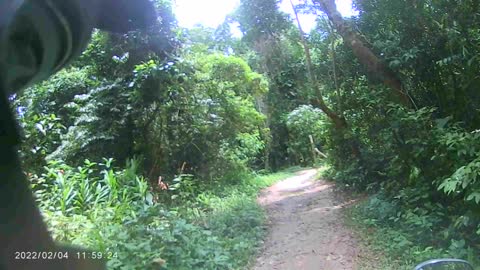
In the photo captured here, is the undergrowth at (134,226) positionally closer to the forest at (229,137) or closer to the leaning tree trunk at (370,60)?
the forest at (229,137)

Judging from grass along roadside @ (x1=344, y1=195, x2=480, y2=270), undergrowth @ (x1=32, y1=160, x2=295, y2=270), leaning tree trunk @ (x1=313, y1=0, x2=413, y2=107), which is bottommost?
grass along roadside @ (x1=344, y1=195, x2=480, y2=270)

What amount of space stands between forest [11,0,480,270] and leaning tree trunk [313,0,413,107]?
3cm

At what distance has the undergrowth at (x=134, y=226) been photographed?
15.2 ft

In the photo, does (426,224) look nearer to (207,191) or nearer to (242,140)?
(207,191)

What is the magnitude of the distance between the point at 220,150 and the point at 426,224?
7128 mm

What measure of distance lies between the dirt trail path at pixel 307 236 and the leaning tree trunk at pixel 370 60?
2.43 meters

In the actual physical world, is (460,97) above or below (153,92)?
below

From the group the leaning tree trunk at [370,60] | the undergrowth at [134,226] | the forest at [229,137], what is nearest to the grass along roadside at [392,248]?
the forest at [229,137]

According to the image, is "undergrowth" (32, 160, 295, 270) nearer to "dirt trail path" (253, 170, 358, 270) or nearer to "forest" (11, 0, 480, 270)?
"forest" (11, 0, 480, 270)

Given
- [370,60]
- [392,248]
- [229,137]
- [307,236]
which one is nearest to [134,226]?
[307,236]

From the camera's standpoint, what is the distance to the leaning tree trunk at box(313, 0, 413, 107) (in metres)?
7.31

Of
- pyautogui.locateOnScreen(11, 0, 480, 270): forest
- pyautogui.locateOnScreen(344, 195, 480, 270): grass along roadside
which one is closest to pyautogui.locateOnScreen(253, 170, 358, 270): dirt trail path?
pyautogui.locateOnScreen(344, 195, 480, 270): grass along roadside

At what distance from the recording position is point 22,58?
212 cm

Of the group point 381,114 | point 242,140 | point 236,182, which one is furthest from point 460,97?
point 242,140
